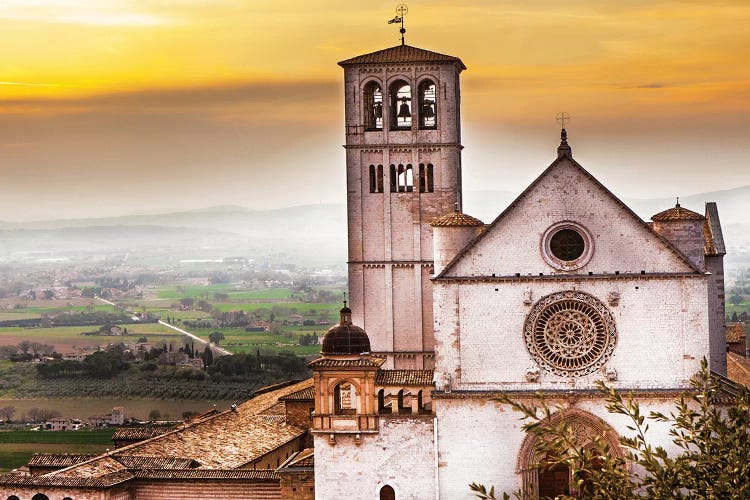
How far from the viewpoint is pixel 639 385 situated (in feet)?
137

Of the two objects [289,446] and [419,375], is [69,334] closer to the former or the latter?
[289,446]

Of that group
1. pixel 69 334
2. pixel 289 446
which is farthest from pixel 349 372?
pixel 69 334

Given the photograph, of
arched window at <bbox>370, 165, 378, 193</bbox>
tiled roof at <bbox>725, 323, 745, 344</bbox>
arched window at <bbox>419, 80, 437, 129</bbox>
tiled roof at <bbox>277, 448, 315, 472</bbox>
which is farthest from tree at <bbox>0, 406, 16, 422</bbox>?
tiled roof at <bbox>277, 448, 315, 472</bbox>

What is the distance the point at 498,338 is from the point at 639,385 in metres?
4.34

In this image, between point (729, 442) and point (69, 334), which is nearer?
point (729, 442)

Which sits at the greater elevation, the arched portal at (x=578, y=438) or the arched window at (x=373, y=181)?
the arched window at (x=373, y=181)

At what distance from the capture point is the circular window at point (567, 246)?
41.9 m

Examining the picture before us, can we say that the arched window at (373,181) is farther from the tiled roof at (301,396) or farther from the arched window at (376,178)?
the tiled roof at (301,396)

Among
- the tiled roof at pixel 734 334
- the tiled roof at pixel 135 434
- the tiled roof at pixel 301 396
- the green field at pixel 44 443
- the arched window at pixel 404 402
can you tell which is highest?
the tiled roof at pixel 734 334

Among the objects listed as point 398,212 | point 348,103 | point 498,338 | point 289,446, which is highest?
point 348,103

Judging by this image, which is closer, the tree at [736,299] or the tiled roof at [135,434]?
the tiled roof at [135,434]

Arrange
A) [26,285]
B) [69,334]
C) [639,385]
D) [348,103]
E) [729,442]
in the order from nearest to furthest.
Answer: [729,442], [639,385], [348,103], [69,334], [26,285]

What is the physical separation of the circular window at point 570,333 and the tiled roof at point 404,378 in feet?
10.7

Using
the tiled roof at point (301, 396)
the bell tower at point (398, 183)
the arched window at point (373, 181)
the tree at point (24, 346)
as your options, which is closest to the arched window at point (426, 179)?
the bell tower at point (398, 183)
